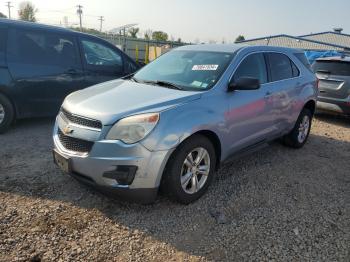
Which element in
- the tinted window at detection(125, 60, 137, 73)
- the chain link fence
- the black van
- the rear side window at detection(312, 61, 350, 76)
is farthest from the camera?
the chain link fence

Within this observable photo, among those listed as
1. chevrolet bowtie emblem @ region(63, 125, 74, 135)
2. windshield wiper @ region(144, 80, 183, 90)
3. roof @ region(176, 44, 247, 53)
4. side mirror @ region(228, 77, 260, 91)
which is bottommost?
chevrolet bowtie emblem @ region(63, 125, 74, 135)

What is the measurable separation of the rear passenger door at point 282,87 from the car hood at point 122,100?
1.70 metres

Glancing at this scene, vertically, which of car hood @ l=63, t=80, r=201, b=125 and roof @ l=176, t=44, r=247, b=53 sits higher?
roof @ l=176, t=44, r=247, b=53

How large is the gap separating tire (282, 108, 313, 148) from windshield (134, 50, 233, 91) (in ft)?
7.39

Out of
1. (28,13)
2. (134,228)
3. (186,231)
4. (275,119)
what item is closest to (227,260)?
(186,231)

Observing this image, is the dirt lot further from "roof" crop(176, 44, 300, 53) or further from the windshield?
"roof" crop(176, 44, 300, 53)

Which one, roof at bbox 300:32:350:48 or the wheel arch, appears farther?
roof at bbox 300:32:350:48

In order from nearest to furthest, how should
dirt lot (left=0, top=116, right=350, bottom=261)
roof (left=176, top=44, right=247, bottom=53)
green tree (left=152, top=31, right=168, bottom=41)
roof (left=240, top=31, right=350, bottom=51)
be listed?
dirt lot (left=0, top=116, right=350, bottom=261) → roof (left=176, top=44, right=247, bottom=53) → roof (left=240, top=31, right=350, bottom=51) → green tree (left=152, top=31, right=168, bottom=41)

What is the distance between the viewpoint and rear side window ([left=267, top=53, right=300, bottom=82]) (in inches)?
195

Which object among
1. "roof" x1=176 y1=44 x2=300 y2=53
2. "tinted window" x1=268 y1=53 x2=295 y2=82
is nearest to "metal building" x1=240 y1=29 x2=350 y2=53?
"tinted window" x1=268 y1=53 x2=295 y2=82

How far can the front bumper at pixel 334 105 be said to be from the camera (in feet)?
26.2

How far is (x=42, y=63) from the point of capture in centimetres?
575

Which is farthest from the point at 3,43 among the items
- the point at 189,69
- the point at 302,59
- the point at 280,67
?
the point at 302,59

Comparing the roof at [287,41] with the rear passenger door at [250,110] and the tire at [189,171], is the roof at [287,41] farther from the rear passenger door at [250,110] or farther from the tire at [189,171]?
the tire at [189,171]
